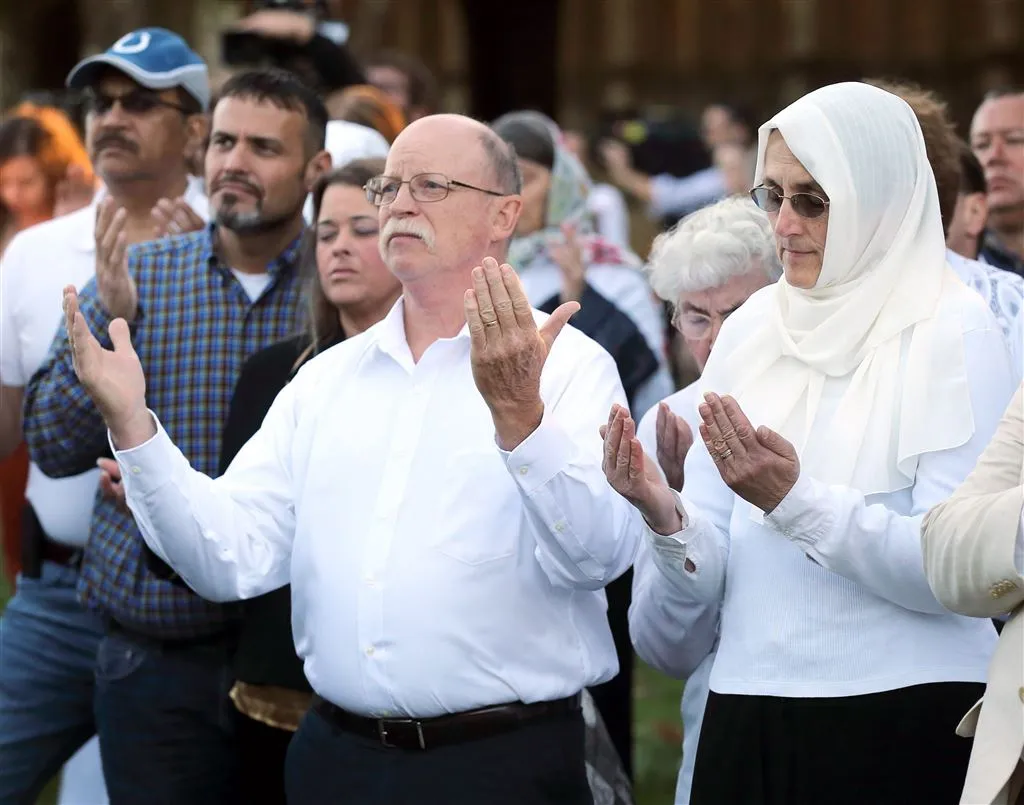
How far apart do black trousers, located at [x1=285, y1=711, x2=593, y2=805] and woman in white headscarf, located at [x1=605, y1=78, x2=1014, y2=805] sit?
1.15 ft

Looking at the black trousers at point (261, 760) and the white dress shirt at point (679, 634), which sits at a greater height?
the white dress shirt at point (679, 634)

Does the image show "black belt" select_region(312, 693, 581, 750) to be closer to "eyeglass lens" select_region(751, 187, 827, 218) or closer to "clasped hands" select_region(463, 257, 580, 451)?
"clasped hands" select_region(463, 257, 580, 451)

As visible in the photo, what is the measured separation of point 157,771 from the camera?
14.8ft

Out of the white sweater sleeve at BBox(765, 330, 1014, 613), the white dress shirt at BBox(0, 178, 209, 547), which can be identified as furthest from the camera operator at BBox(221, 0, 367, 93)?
the white sweater sleeve at BBox(765, 330, 1014, 613)

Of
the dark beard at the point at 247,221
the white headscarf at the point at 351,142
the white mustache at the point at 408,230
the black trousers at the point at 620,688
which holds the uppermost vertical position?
the white mustache at the point at 408,230

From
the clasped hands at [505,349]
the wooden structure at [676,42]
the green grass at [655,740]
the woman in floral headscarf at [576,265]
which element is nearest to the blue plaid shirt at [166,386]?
the woman in floral headscarf at [576,265]

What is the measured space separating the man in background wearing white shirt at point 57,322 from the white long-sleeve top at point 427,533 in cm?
102

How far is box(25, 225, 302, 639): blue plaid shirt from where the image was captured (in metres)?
4.57

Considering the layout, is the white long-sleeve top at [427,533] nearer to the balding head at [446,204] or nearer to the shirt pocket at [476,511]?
the shirt pocket at [476,511]

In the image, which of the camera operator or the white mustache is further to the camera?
the camera operator

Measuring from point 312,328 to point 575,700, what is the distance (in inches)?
52.5

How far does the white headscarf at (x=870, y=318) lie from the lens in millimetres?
3367

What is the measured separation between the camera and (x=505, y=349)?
3.41 m

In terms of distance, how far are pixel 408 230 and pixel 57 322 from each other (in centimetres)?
154
